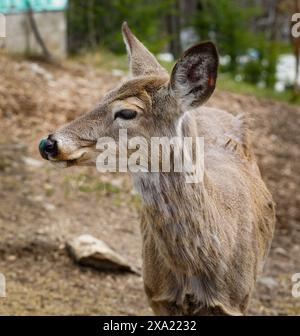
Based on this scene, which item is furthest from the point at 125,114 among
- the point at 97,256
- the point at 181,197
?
the point at 97,256

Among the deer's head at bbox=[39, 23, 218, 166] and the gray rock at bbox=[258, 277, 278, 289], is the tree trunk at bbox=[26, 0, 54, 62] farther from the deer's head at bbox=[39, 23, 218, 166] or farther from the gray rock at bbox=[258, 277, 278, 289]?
the deer's head at bbox=[39, 23, 218, 166]

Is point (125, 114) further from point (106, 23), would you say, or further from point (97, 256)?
point (106, 23)

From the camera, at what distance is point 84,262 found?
7094 mm

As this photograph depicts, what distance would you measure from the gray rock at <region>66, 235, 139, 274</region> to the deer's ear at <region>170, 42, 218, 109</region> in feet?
9.84

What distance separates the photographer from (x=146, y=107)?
14.3 feet

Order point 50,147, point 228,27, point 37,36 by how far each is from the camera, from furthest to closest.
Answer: point 228,27
point 37,36
point 50,147

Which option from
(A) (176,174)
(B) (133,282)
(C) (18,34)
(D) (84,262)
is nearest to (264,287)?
(B) (133,282)

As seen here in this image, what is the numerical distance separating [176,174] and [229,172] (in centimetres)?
86

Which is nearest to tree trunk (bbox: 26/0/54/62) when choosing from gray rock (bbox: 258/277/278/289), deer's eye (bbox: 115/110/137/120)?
gray rock (bbox: 258/277/278/289)

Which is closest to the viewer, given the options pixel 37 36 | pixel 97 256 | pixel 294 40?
pixel 97 256

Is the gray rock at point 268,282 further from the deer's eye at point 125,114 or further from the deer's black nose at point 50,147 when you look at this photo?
the deer's black nose at point 50,147

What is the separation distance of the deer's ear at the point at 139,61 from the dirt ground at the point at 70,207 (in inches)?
91.3

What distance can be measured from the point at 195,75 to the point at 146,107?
0.34m

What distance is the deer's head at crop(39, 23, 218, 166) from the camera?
425 centimetres
